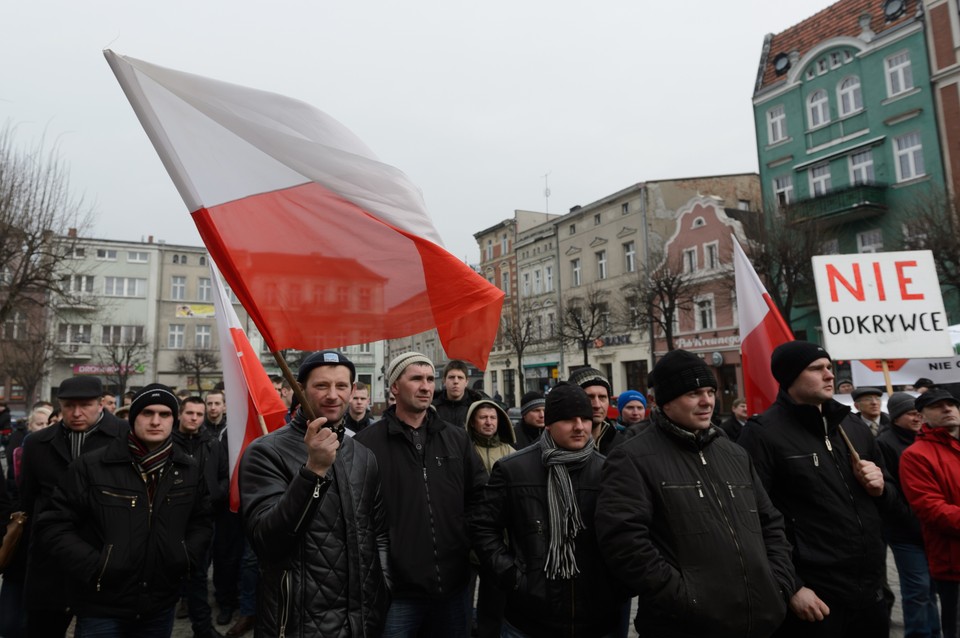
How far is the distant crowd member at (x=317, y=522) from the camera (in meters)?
2.35

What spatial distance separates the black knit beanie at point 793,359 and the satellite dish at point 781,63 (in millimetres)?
29757

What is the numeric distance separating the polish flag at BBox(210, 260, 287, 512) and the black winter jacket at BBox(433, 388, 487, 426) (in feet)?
4.66

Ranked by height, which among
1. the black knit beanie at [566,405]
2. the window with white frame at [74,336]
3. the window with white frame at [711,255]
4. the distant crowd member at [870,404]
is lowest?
the distant crowd member at [870,404]

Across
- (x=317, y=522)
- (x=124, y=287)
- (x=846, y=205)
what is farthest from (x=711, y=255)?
(x=124, y=287)

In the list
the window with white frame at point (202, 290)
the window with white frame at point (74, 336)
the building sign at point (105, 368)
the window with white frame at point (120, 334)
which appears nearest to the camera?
the building sign at point (105, 368)

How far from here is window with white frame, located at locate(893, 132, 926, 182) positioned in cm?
2345

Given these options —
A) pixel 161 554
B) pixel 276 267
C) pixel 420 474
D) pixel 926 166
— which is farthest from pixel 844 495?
pixel 926 166

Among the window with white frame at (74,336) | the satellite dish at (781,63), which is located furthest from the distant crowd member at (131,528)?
the window with white frame at (74,336)

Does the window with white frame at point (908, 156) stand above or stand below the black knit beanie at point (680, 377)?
above

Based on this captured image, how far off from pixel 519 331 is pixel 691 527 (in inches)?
1457

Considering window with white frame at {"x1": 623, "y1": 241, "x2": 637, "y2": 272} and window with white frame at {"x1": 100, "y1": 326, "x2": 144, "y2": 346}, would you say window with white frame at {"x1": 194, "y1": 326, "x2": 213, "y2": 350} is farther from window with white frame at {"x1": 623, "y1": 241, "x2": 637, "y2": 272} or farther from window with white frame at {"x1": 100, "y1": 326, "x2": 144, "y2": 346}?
window with white frame at {"x1": 623, "y1": 241, "x2": 637, "y2": 272}

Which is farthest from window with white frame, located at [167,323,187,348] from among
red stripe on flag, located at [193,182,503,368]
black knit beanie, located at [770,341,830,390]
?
black knit beanie, located at [770,341,830,390]

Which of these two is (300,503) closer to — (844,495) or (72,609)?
(72,609)

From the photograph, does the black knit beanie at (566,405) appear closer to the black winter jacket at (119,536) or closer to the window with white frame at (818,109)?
the black winter jacket at (119,536)
